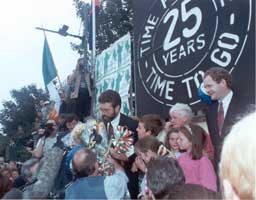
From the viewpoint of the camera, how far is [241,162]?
0.88m

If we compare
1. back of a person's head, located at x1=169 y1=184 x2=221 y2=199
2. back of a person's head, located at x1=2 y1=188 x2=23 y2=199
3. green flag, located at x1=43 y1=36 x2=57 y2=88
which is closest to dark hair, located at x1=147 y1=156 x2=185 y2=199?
back of a person's head, located at x1=169 y1=184 x2=221 y2=199

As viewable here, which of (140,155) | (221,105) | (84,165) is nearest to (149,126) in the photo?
(140,155)

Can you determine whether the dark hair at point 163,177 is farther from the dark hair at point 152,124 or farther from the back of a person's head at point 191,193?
the dark hair at point 152,124

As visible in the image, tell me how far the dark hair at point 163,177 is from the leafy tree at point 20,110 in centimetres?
1272

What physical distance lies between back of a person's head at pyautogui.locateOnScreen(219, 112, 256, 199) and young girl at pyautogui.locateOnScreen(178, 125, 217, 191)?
193 cm

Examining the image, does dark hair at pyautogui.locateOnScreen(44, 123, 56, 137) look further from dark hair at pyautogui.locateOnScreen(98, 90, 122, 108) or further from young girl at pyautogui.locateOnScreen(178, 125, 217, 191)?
young girl at pyautogui.locateOnScreen(178, 125, 217, 191)

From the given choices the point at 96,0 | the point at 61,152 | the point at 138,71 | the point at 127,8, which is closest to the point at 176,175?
the point at 61,152

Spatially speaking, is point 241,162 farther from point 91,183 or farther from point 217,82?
point 217,82

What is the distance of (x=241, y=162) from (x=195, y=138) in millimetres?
2253

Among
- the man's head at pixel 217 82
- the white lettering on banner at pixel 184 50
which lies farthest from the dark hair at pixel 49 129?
the man's head at pixel 217 82

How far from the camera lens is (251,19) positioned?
3.70 m

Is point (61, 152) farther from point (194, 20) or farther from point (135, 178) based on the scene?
point (194, 20)

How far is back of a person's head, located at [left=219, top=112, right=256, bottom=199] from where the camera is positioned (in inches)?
34.6

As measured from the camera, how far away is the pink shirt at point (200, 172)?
2908 mm
